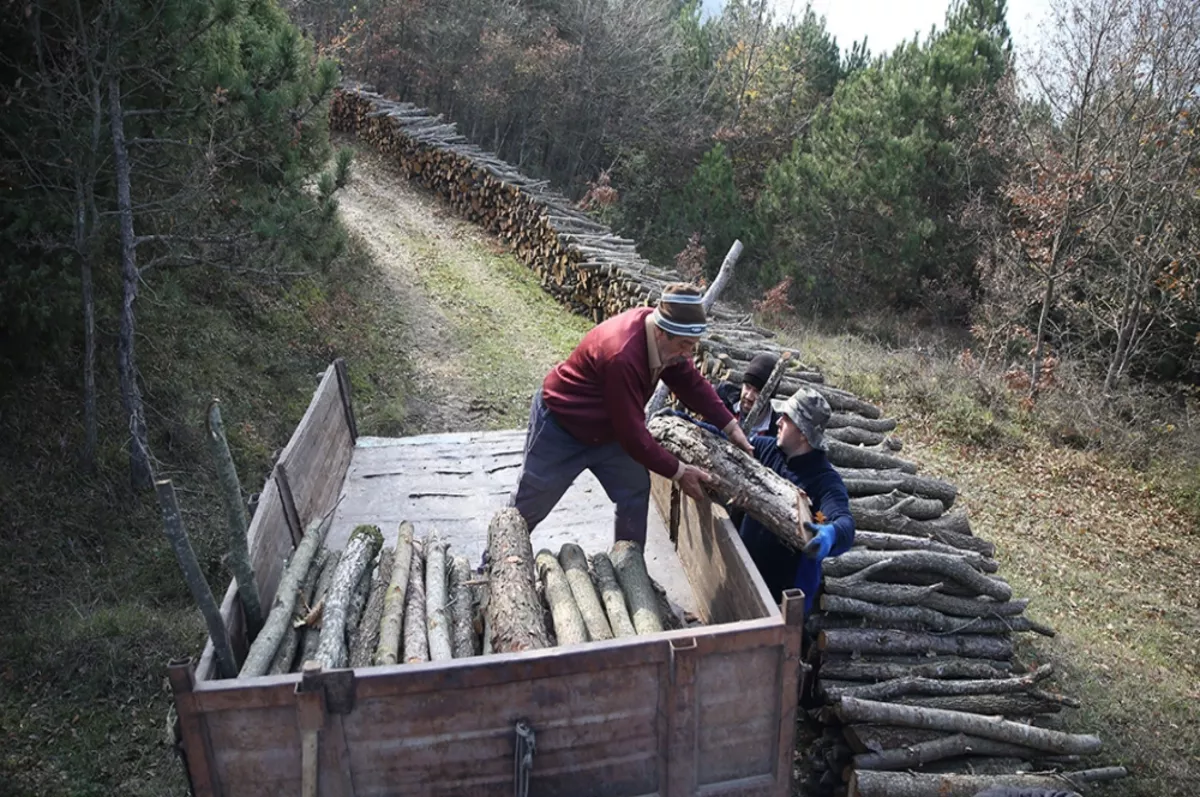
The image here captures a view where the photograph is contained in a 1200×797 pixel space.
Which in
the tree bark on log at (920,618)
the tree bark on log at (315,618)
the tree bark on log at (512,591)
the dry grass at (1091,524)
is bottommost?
the dry grass at (1091,524)

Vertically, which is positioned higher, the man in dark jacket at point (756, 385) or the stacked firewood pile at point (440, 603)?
the man in dark jacket at point (756, 385)

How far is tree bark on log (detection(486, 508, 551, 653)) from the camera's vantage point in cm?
373

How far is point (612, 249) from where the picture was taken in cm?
1355

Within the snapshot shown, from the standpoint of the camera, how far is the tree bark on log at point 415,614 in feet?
12.3

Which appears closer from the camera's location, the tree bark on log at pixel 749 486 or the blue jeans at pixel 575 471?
the tree bark on log at pixel 749 486

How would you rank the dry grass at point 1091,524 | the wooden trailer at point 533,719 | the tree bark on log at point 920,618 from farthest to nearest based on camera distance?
the dry grass at point 1091,524 < the tree bark on log at point 920,618 < the wooden trailer at point 533,719

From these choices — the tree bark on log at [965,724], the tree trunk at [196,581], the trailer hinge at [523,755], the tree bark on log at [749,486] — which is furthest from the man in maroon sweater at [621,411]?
the tree trunk at [196,581]

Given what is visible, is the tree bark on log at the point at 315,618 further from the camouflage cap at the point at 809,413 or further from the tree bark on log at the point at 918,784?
the tree bark on log at the point at 918,784

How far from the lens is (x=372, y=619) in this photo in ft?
13.3

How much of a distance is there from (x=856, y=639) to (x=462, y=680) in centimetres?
290

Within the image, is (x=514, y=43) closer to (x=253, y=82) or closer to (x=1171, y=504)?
(x=253, y=82)

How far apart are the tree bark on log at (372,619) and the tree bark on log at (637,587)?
1.21 metres

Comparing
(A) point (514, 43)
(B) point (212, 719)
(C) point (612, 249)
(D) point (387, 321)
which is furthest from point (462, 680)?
(A) point (514, 43)

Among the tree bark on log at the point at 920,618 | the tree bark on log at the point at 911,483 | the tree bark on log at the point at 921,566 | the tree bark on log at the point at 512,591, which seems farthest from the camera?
the tree bark on log at the point at 911,483
